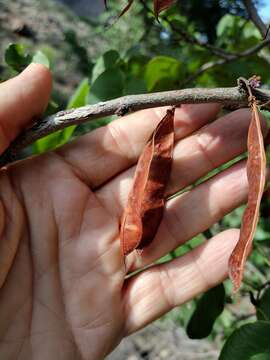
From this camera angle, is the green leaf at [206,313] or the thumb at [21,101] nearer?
the thumb at [21,101]

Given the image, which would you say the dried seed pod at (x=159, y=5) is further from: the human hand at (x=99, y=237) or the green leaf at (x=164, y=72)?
the green leaf at (x=164, y=72)

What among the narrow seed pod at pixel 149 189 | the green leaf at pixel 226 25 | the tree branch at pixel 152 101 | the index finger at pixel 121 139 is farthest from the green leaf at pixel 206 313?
the green leaf at pixel 226 25

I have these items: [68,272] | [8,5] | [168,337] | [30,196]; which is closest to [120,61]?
[30,196]

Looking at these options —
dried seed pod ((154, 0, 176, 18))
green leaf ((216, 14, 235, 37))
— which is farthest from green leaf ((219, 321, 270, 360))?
green leaf ((216, 14, 235, 37))

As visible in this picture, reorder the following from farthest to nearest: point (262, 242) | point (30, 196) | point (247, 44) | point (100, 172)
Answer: point (247, 44)
point (262, 242)
point (100, 172)
point (30, 196)

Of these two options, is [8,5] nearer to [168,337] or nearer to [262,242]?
[168,337]

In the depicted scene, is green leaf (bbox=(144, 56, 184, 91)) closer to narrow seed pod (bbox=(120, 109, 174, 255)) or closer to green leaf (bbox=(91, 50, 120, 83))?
green leaf (bbox=(91, 50, 120, 83))
